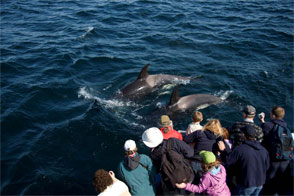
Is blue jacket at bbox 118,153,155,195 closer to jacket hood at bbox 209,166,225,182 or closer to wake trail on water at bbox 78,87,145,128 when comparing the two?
jacket hood at bbox 209,166,225,182

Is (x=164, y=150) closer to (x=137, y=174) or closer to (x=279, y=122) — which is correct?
(x=137, y=174)

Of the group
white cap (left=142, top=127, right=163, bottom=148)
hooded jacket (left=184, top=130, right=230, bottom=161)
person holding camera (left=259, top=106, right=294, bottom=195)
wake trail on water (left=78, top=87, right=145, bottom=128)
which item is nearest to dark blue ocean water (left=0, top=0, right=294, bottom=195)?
wake trail on water (left=78, top=87, right=145, bottom=128)

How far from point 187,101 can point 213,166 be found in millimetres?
7368

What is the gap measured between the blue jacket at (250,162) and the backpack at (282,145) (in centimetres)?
36

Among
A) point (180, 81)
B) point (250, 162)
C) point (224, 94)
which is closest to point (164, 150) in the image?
point (250, 162)

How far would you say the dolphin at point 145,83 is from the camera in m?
13.8

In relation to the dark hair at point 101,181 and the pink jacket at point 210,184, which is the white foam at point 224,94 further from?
the dark hair at point 101,181

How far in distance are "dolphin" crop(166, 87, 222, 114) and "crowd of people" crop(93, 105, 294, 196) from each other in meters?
5.60

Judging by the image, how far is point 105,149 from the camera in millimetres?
9883

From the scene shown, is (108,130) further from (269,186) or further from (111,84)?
(269,186)

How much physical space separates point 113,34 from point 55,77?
851cm

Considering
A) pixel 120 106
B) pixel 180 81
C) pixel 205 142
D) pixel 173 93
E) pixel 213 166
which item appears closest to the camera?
pixel 213 166

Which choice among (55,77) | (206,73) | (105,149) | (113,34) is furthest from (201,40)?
(105,149)

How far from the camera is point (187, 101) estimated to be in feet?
41.3
